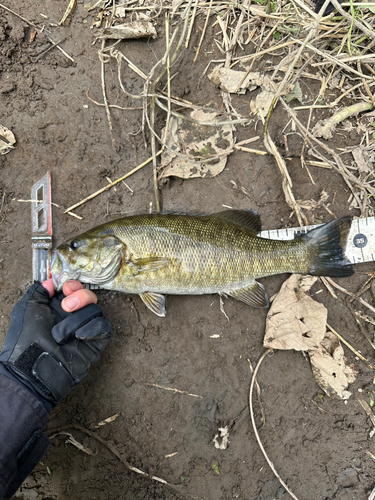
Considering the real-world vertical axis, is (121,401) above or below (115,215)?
below

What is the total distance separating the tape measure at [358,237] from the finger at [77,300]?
2.01m

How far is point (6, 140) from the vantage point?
3.82 metres

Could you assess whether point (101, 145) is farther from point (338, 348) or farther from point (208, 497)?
point (208, 497)

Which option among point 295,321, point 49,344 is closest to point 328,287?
point 295,321

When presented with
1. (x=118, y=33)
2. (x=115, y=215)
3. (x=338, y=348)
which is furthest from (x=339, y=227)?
(x=118, y=33)

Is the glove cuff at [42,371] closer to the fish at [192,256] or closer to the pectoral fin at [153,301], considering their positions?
the fish at [192,256]

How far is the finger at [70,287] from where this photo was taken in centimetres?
339

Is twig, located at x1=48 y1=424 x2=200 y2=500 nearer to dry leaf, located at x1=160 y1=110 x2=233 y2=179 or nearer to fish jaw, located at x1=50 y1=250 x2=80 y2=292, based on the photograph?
fish jaw, located at x1=50 y1=250 x2=80 y2=292

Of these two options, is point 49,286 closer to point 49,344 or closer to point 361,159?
point 49,344

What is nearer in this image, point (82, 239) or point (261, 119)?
point (82, 239)

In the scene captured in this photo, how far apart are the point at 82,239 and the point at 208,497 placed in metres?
3.14

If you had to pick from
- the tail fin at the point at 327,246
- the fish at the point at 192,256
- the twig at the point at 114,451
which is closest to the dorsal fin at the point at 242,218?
the fish at the point at 192,256

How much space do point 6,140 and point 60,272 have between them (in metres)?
1.73

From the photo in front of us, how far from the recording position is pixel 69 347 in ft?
11.0
